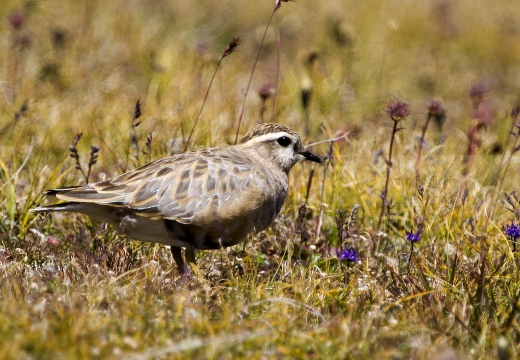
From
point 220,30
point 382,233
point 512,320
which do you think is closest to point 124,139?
point 382,233

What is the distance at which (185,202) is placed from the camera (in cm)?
551

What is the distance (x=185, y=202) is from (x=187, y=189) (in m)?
0.11

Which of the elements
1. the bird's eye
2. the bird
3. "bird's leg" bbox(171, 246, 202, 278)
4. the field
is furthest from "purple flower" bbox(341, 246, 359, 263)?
the bird's eye

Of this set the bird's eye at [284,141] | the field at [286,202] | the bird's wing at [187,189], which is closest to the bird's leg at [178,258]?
the field at [286,202]

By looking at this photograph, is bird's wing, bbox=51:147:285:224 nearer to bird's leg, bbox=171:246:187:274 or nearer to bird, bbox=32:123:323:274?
bird, bbox=32:123:323:274

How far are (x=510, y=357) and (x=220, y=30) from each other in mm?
8677

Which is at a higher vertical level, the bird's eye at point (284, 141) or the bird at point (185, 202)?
the bird's eye at point (284, 141)

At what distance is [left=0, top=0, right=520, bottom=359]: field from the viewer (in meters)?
4.22

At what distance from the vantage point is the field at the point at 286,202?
13.9ft

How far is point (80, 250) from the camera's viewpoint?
5629 millimetres

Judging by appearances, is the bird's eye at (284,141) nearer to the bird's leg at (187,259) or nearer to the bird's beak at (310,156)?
the bird's beak at (310,156)

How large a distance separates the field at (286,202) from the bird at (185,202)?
0.72ft

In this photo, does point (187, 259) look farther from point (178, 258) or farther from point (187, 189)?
point (187, 189)

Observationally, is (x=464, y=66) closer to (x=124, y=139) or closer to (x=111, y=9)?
(x=111, y=9)
